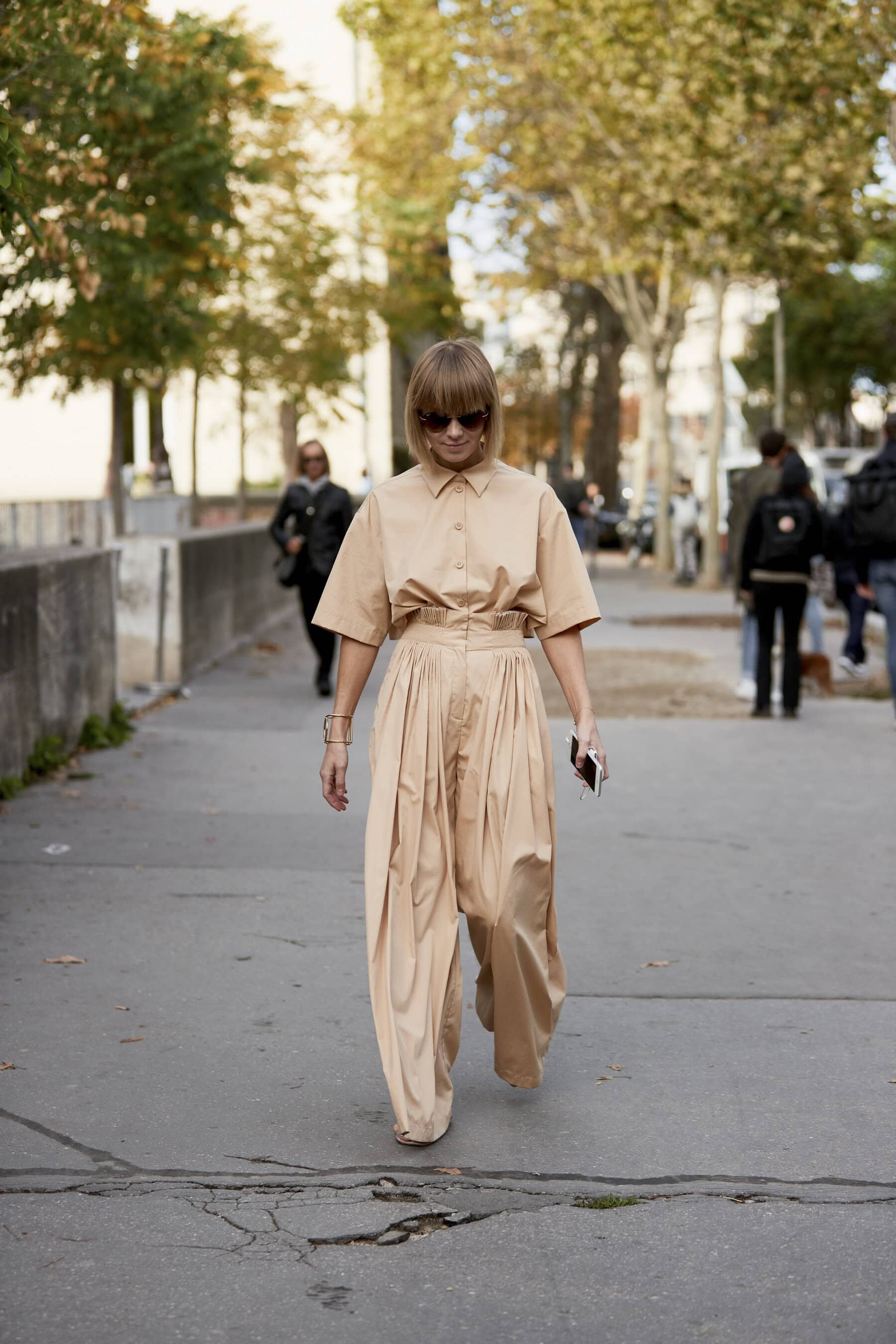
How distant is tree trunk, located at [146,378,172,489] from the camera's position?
23141 millimetres

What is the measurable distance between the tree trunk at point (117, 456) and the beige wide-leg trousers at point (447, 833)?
12727mm

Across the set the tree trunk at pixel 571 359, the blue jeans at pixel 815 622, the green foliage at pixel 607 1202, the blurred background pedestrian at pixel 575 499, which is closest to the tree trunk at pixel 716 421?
the blurred background pedestrian at pixel 575 499

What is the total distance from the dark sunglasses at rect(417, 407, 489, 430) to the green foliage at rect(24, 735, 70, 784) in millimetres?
5471

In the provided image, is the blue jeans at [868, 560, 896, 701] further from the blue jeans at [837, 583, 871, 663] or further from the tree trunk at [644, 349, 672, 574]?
the tree trunk at [644, 349, 672, 574]

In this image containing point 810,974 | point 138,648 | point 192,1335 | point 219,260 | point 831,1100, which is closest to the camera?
point 192,1335

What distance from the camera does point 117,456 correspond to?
693 inches

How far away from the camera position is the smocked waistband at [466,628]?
4.35m

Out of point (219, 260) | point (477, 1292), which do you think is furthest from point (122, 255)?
point (477, 1292)

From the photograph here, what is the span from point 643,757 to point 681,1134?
6.53 metres

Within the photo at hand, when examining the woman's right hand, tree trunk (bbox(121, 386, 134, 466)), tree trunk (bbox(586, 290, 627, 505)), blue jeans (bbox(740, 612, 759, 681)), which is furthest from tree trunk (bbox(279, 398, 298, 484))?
the woman's right hand

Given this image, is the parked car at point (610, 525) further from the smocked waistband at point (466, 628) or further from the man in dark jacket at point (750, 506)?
the smocked waistband at point (466, 628)

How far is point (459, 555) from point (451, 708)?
0.36 metres

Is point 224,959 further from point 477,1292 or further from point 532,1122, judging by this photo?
point 477,1292

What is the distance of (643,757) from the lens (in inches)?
430
